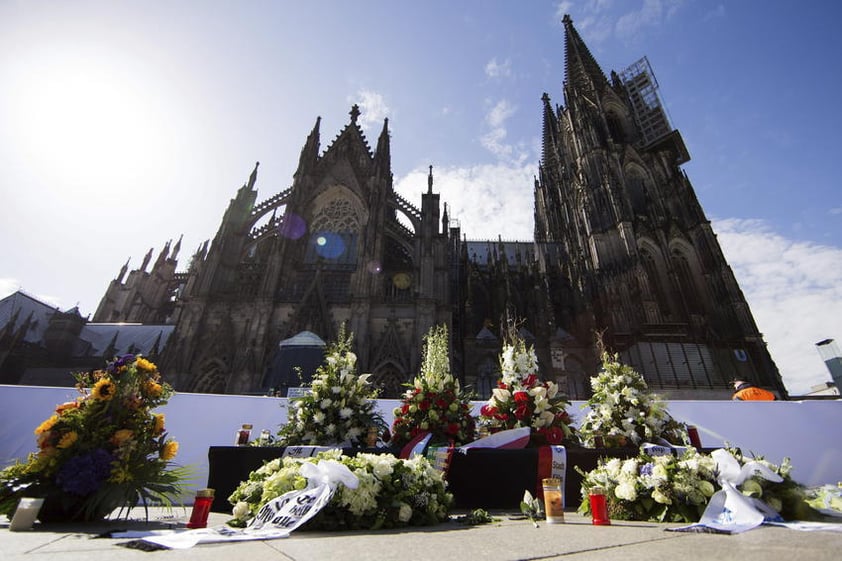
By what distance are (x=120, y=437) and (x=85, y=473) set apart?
389mm

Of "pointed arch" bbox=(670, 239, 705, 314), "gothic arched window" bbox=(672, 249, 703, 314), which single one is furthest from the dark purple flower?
"gothic arched window" bbox=(672, 249, 703, 314)

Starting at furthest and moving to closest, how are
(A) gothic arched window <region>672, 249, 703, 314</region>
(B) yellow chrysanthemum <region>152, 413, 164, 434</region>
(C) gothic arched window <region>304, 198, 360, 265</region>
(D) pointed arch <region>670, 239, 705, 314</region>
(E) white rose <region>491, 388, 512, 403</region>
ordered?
(D) pointed arch <region>670, 239, 705, 314</region> → (A) gothic arched window <region>672, 249, 703, 314</region> → (C) gothic arched window <region>304, 198, 360, 265</region> → (E) white rose <region>491, 388, 512, 403</region> → (B) yellow chrysanthemum <region>152, 413, 164, 434</region>

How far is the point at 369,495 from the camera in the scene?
3.33m

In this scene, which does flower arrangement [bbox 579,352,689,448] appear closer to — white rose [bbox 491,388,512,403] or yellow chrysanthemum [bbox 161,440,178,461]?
white rose [bbox 491,388,512,403]

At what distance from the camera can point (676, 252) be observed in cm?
3095

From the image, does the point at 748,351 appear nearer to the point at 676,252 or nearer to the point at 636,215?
the point at 676,252

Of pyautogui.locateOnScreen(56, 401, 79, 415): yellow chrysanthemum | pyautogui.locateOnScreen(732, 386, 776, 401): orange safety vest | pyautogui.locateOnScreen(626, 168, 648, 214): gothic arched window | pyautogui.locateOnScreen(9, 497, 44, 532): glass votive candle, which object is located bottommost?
pyautogui.locateOnScreen(9, 497, 44, 532): glass votive candle

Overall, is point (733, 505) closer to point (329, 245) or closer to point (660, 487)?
point (660, 487)

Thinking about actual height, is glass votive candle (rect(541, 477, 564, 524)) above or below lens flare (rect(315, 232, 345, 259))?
below

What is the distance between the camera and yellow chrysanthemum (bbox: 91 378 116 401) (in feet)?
13.5

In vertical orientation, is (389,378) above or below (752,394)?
above

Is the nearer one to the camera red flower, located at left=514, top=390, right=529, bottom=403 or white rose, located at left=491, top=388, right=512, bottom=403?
red flower, located at left=514, top=390, right=529, bottom=403

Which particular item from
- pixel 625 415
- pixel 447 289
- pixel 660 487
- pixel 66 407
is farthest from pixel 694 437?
pixel 447 289

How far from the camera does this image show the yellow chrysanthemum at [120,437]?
13.0 feet
